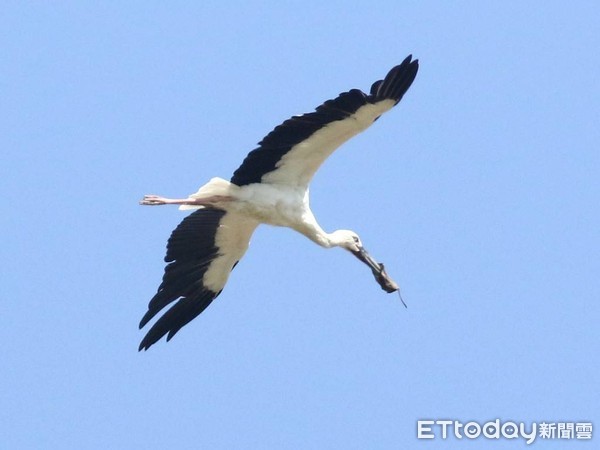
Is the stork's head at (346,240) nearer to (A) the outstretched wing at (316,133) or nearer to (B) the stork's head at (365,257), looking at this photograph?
(B) the stork's head at (365,257)

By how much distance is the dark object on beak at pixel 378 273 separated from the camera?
17.6 meters

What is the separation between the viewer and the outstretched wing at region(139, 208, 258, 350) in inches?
691

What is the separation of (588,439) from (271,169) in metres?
4.07

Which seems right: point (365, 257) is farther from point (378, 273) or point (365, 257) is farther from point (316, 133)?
point (316, 133)

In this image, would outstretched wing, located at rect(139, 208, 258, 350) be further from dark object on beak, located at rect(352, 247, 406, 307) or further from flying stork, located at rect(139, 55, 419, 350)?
dark object on beak, located at rect(352, 247, 406, 307)

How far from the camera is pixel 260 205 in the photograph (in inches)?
661

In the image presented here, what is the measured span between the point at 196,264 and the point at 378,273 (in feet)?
6.30

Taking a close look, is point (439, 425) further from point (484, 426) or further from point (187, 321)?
point (187, 321)

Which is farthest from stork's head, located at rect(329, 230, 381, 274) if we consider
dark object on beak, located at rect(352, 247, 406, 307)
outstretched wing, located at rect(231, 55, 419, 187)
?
outstretched wing, located at rect(231, 55, 419, 187)

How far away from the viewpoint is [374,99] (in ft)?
51.1

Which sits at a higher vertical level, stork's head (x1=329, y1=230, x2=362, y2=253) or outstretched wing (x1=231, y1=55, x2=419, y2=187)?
outstretched wing (x1=231, y1=55, x2=419, y2=187)

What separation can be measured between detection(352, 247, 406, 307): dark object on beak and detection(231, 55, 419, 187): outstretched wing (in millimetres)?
1215

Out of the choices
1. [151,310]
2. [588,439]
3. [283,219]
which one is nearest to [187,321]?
[151,310]

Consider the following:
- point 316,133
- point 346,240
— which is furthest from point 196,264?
point 316,133
